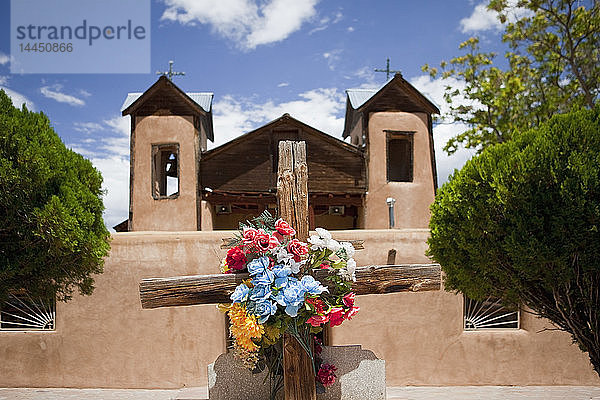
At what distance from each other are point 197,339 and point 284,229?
226 inches

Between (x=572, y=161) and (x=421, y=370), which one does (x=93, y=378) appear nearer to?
(x=421, y=370)

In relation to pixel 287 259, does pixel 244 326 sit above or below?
below

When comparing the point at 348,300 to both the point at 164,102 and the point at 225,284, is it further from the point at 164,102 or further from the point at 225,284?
the point at 164,102

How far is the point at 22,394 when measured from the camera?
8.57 meters

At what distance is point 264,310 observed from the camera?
393 cm

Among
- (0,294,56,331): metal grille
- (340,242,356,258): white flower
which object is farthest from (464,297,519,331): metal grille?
(0,294,56,331): metal grille

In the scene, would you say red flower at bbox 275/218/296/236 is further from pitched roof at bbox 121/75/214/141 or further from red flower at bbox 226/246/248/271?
pitched roof at bbox 121/75/214/141

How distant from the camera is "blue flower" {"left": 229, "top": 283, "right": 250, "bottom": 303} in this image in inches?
160

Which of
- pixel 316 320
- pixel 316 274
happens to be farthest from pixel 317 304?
pixel 316 274

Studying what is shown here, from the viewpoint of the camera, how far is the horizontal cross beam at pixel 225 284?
4207 mm

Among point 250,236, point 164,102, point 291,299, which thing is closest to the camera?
point 291,299

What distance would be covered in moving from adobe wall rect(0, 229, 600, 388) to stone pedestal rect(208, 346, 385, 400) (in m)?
3.94

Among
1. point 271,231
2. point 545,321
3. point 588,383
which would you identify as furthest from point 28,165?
point 588,383

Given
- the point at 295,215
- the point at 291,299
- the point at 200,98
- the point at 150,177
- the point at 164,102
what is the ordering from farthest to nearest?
the point at 200,98 → the point at 164,102 → the point at 150,177 → the point at 295,215 → the point at 291,299
